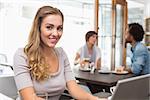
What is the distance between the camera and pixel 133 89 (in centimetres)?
108

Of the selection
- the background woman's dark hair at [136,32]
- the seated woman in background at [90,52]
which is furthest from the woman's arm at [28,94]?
the seated woman in background at [90,52]

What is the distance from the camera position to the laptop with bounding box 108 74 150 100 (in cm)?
103

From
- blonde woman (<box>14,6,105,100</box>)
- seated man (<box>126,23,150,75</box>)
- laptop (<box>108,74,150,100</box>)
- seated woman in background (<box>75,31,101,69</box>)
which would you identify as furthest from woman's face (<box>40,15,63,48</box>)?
seated woman in background (<box>75,31,101,69</box>)

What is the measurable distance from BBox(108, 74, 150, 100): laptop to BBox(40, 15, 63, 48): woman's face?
54cm

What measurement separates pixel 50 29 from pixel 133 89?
2.10 ft

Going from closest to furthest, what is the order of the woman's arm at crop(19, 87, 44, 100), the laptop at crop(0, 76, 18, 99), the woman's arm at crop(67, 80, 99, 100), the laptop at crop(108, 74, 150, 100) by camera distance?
the laptop at crop(108, 74, 150, 100), the woman's arm at crop(19, 87, 44, 100), the woman's arm at crop(67, 80, 99, 100), the laptop at crop(0, 76, 18, 99)

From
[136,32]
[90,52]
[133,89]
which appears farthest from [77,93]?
[90,52]

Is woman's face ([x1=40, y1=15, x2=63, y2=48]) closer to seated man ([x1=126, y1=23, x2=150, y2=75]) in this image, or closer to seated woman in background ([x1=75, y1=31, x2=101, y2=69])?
seated man ([x1=126, y1=23, x2=150, y2=75])

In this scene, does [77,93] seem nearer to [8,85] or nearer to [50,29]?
[50,29]

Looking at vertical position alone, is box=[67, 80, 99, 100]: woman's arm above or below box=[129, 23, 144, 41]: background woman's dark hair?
below

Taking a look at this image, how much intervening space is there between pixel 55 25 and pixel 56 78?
350 mm

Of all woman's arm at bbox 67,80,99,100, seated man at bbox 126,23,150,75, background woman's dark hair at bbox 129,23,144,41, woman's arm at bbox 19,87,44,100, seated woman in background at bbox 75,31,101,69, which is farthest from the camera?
seated woman in background at bbox 75,31,101,69

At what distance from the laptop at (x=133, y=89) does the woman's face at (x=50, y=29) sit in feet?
1.77

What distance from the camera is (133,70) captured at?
2.86 meters
